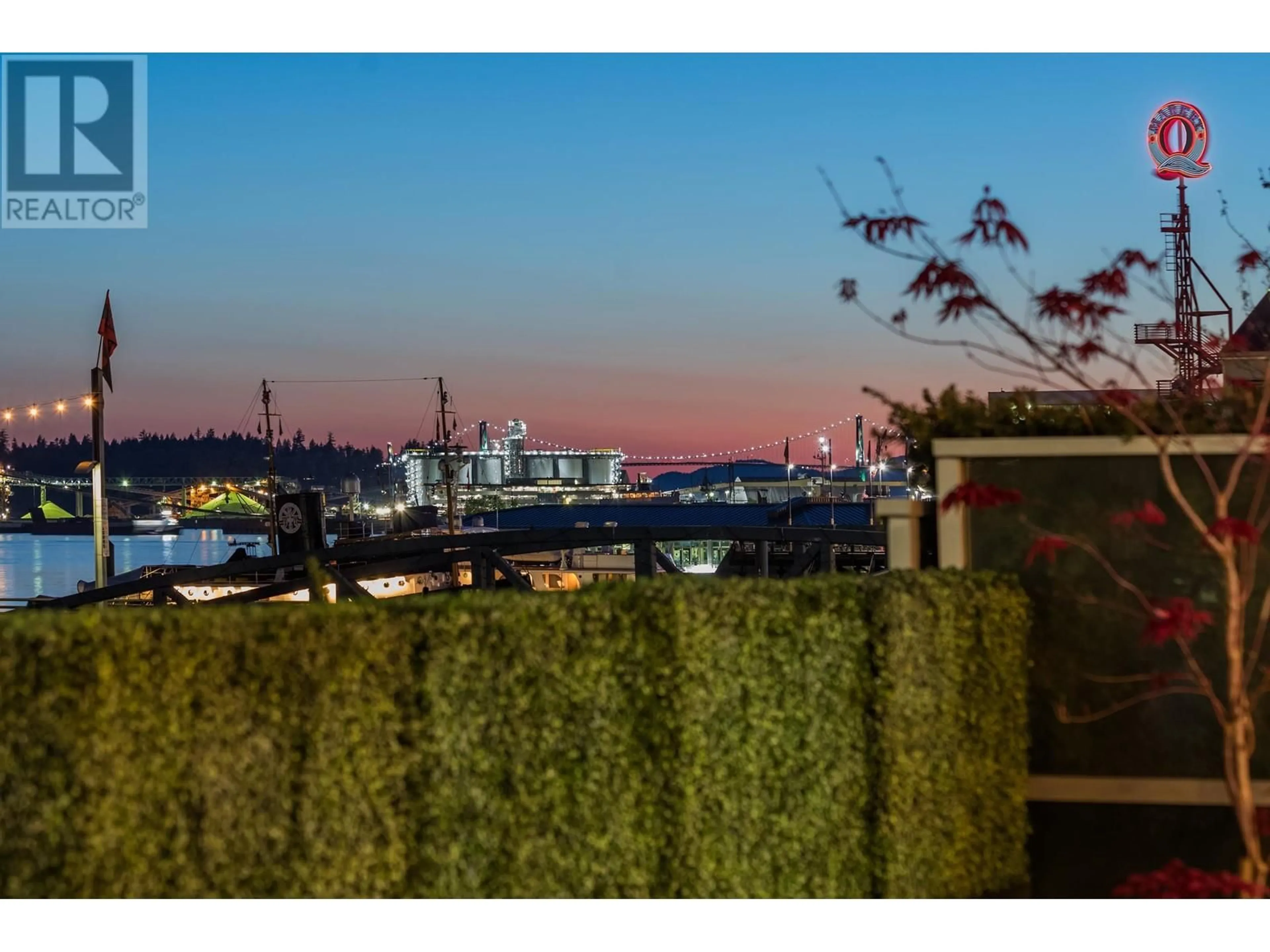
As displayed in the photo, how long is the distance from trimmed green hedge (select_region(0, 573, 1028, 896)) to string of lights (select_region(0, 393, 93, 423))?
14489mm

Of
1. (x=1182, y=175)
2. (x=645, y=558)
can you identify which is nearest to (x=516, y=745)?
(x=645, y=558)

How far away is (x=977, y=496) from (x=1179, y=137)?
2169 centimetres

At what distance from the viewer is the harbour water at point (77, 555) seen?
65.0 metres

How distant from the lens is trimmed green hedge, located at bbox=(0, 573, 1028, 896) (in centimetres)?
339

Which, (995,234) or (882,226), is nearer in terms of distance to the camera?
(995,234)

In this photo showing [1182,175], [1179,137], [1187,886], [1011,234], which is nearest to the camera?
[1187,886]

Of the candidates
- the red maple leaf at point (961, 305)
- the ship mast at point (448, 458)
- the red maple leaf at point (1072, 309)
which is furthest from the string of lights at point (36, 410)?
the ship mast at point (448, 458)

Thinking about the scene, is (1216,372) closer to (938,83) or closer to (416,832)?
(938,83)

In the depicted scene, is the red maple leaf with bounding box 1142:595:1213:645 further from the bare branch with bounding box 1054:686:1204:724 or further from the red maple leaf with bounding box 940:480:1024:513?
the red maple leaf with bounding box 940:480:1024:513

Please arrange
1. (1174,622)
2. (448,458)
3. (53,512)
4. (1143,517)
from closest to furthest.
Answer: (1174,622) → (1143,517) → (448,458) → (53,512)

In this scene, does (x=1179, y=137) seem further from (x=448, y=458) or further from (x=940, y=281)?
(x=448, y=458)

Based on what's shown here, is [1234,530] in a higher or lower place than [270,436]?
lower

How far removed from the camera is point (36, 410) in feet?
60.4
